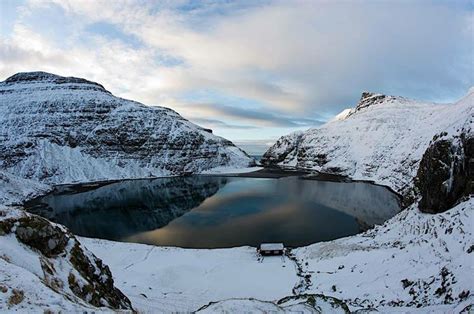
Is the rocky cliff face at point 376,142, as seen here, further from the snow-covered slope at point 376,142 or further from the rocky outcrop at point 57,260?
the rocky outcrop at point 57,260

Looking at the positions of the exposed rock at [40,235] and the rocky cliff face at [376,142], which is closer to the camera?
the exposed rock at [40,235]

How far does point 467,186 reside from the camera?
25.7m

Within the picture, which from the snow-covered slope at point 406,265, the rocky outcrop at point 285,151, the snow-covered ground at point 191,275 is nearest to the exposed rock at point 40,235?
the snow-covered ground at point 191,275

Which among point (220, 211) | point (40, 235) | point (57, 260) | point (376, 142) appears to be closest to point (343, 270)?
point (57, 260)

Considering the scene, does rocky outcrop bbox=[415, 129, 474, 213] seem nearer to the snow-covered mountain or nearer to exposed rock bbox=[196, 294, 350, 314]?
exposed rock bbox=[196, 294, 350, 314]

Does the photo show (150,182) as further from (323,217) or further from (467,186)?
(467,186)

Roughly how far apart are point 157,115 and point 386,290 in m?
138

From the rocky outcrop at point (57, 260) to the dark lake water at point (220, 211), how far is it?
23309mm

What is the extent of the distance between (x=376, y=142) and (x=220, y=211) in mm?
82566

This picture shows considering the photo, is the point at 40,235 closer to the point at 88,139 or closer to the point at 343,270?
the point at 343,270

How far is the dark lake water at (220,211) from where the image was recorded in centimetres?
4316

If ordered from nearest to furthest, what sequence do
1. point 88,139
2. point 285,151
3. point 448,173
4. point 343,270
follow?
point 343,270 < point 448,173 < point 88,139 < point 285,151

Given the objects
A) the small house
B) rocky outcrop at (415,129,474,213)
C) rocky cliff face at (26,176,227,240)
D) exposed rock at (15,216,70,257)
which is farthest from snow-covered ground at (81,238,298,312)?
rocky outcrop at (415,129,474,213)

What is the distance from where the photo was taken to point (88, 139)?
125 m
